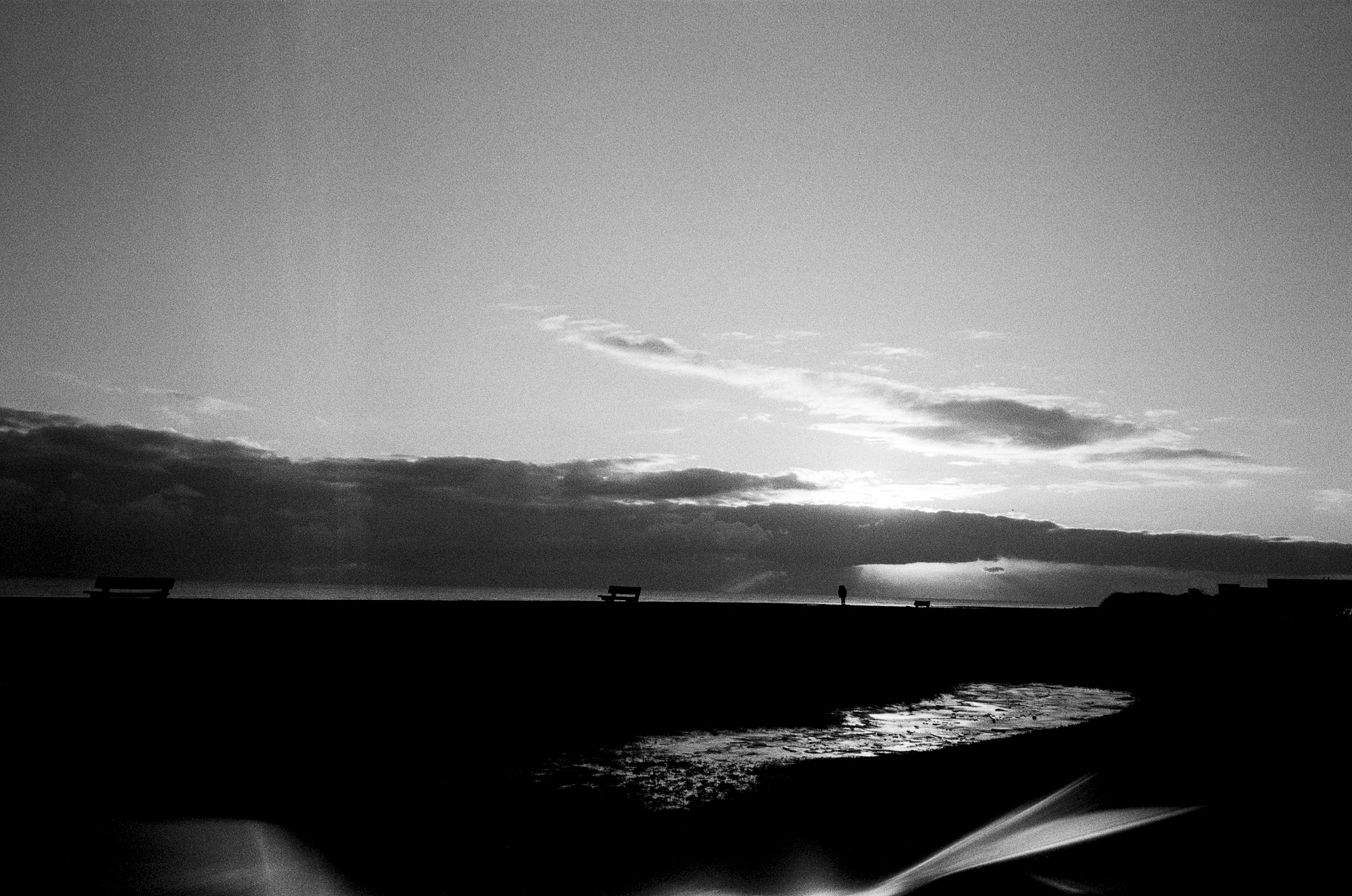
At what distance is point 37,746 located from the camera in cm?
1139

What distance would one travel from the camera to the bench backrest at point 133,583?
23.6 meters

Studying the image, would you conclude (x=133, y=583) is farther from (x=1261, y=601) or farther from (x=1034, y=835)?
(x=1261, y=601)

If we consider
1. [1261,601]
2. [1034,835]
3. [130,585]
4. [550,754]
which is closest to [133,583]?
[130,585]

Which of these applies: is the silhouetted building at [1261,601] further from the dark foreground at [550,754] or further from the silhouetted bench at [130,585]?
the silhouetted bench at [130,585]

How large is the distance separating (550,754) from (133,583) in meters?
17.4

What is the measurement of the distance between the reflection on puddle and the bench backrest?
16.6 meters

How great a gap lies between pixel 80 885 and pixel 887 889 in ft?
18.9

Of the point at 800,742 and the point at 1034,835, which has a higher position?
the point at 1034,835

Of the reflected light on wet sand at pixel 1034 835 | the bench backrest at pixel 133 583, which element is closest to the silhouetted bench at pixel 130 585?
the bench backrest at pixel 133 583

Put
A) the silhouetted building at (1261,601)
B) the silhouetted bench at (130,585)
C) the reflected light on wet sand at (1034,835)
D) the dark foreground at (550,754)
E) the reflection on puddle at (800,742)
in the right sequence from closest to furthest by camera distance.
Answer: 1. the reflected light on wet sand at (1034,835)
2. the dark foreground at (550,754)
3. the reflection on puddle at (800,742)
4. the silhouetted bench at (130,585)
5. the silhouetted building at (1261,601)

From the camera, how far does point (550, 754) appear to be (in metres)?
12.4

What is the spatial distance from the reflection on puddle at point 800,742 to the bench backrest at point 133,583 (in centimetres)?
1664

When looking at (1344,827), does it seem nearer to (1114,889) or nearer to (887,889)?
(1114,889)

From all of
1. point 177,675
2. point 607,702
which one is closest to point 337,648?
point 177,675
